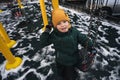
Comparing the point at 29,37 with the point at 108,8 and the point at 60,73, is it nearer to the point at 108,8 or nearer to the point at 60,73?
the point at 60,73

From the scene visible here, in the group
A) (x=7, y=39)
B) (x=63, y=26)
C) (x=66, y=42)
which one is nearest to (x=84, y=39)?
(x=66, y=42)

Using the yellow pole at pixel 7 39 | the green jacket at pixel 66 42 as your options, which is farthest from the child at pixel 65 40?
the yellow pole at pixel 7 39

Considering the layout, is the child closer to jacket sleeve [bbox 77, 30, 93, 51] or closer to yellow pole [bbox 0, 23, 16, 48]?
jacket sleeve [bbox 77, 30, 93, 51]

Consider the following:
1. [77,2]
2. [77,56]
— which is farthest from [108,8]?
[77,56]

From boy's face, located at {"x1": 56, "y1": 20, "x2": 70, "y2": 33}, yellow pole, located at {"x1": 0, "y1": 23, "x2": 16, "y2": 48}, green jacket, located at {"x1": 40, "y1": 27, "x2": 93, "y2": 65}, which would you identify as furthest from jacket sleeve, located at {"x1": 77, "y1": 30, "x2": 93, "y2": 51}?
yellow pole, located at {"x1": 0, "y1": 23, "x2": 16, "y2": 48}

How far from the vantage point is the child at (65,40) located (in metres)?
A: 2.09

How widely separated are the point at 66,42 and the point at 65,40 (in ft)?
0.12

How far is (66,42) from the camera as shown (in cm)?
217

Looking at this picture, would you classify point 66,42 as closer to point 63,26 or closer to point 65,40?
point 65,40

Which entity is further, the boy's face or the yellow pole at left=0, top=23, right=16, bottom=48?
the yellow pole at left=0, top=23, right=16, bottom=48

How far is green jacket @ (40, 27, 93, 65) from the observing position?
2170mm

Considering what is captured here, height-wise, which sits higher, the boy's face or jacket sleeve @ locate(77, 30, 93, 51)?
the boy's face

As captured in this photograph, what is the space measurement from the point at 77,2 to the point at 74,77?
4585mm

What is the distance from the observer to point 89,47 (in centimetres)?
238
